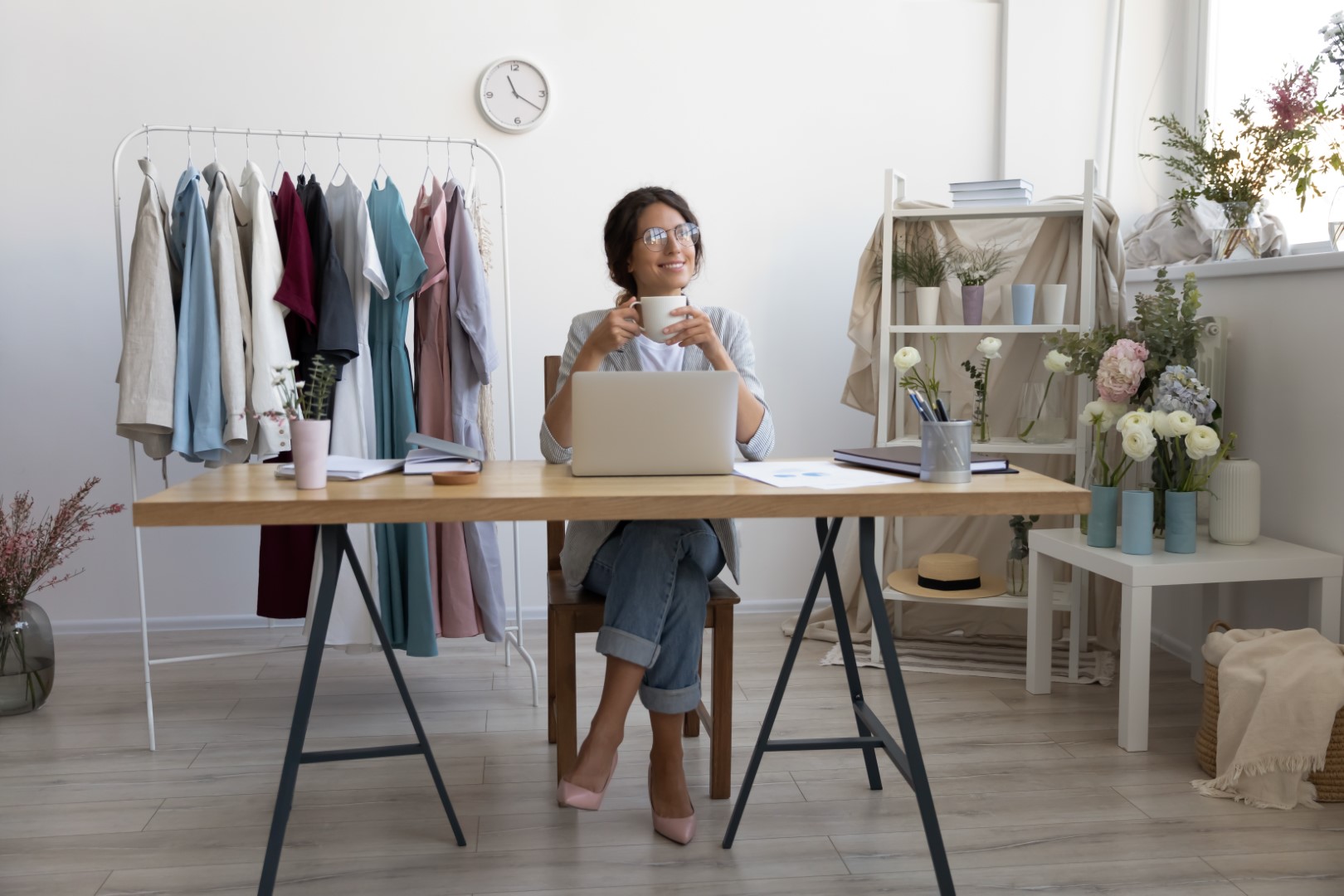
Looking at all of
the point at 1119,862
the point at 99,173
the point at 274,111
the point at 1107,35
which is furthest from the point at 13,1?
the point at 1119,862

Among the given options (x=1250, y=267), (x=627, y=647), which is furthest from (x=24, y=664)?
(x=1250, y=267)

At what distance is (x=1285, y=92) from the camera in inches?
111

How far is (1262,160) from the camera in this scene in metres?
2.94

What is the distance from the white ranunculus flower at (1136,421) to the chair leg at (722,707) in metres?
1.15

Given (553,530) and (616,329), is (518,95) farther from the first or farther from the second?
(616,329)

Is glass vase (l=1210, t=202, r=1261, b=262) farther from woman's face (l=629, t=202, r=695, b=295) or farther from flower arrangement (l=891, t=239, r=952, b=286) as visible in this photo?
woman's face (l=629, t=202, r=695, b=295)

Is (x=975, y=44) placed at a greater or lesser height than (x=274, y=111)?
→ greater

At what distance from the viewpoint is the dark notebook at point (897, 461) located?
1821 mm

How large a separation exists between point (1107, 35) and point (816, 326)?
136 centimetres

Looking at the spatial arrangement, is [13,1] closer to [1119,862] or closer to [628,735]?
[628,735]

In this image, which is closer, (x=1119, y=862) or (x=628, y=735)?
(x=1119, y=862)

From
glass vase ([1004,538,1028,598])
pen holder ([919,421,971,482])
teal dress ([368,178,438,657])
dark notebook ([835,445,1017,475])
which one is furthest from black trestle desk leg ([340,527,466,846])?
glass vase ([1004,538,1028,598])

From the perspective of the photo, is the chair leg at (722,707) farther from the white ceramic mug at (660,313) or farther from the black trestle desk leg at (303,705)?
the black trestle desk leg at (303,705)

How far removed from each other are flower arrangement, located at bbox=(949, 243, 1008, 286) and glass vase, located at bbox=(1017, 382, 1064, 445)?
0.35m
